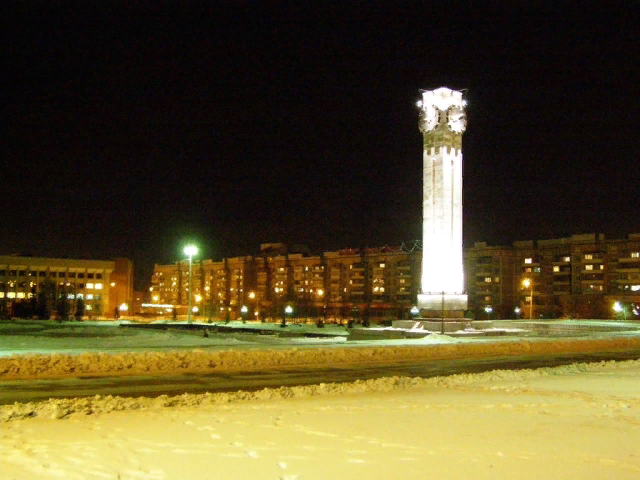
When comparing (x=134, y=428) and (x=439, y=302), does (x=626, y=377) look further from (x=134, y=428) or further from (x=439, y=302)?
(x=439, y=302)

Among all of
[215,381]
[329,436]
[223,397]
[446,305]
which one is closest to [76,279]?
[446,305]

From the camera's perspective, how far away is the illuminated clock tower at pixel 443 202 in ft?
152

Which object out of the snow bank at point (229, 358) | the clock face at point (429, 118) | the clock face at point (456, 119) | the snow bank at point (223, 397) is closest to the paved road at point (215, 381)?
the snow bank at point (229, 358)

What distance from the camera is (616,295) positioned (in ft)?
351

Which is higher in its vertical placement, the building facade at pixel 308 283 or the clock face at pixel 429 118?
the clock face at pixel 429 118

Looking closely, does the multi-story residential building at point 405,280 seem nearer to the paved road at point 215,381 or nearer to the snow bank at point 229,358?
the snow bank at point 229,358

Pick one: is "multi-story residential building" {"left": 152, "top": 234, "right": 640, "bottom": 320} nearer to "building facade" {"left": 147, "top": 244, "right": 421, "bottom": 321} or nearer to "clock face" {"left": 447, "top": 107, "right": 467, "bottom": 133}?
"building facade" {"left": 147, "top": 244, "right": 421, "bottom": 321}

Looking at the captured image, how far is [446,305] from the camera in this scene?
46.0 metres

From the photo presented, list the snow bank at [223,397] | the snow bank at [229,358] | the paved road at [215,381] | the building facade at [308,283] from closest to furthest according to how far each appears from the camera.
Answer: the snow bank at [223,397] → the paved road at [215,381] → the snow bank at [229,358] → the building facade at [308,283]

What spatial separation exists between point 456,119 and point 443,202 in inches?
214

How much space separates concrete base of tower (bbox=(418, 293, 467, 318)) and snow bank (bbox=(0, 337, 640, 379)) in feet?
34.5

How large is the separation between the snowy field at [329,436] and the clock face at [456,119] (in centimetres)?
3104

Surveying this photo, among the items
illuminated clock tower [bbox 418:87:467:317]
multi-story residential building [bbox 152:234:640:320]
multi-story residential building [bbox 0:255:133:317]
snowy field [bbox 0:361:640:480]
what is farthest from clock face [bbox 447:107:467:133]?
multi-story residential building [bbox 0:255:133:317]

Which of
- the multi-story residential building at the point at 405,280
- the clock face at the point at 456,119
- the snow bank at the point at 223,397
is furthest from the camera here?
the multi-story residential building at the point at 405,280
